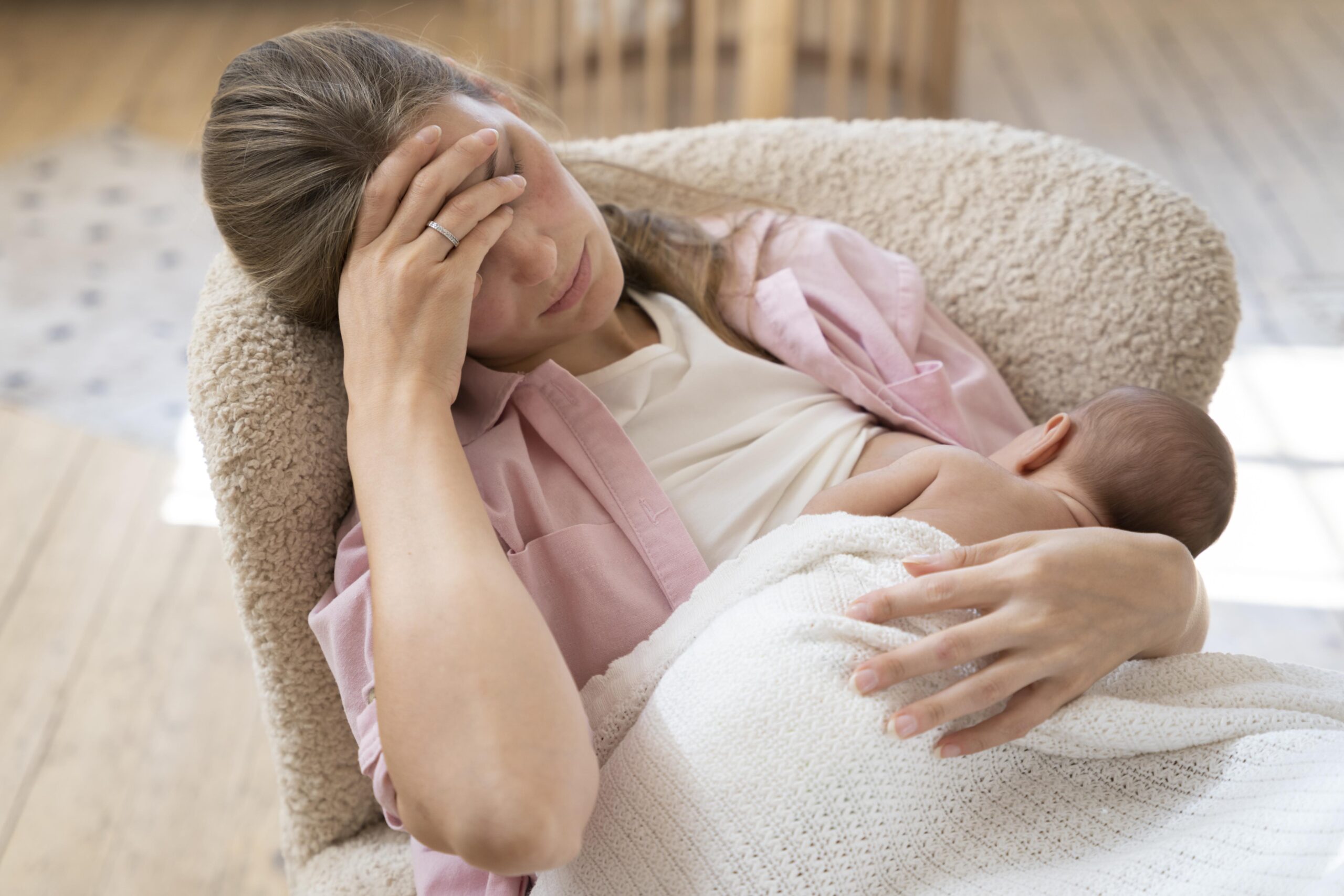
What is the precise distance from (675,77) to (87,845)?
90.2 inches

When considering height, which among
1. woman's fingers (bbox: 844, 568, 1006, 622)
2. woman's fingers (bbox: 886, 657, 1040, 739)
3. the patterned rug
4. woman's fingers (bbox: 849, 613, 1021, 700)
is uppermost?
woman's fingers (bbox: 844, 568, 1006, 622)

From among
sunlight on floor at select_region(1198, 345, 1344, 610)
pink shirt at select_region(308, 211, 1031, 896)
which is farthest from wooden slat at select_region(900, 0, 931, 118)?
pink shirt at select_region(308, 211, 1031, 896)

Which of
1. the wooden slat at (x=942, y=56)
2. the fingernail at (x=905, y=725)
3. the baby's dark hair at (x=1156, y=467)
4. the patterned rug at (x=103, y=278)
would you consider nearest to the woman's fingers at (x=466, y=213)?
the fingernail at (x=905, y=725)

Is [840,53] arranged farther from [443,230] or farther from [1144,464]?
[443,230]

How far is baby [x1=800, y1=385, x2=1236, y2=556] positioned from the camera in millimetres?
963

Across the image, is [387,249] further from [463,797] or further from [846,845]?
[846,845]

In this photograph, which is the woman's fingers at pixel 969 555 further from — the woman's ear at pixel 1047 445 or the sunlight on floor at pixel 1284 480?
the sunlight on floor at pixel 1284 480

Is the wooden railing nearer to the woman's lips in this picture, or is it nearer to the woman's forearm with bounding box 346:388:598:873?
the woman's lips

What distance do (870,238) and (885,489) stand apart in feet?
1.62

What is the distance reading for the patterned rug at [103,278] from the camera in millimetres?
2061

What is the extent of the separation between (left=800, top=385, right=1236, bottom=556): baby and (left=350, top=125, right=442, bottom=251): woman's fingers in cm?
45

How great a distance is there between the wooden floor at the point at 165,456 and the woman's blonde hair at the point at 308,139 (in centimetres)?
70

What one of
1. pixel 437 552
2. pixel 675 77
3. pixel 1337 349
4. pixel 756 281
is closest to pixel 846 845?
pixel 437 552

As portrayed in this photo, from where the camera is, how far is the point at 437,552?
2.56 ft
